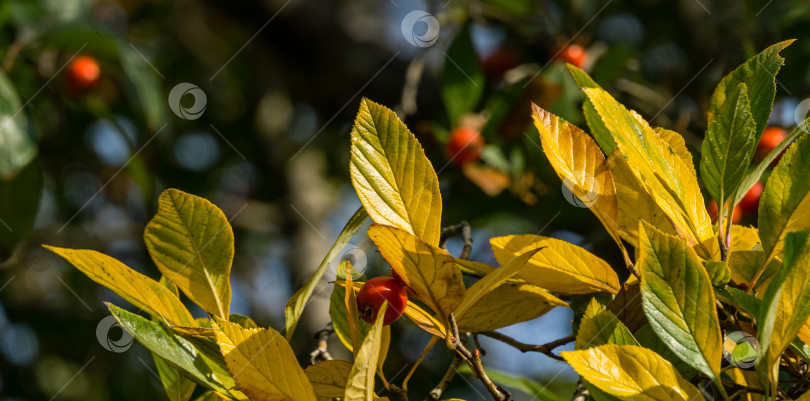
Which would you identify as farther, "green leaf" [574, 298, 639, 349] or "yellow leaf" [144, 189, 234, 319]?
"yellow leaf" [144, 189, 234, 319]

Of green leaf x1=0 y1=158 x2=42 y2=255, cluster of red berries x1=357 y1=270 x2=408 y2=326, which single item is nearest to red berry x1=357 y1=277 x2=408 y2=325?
cluster of red berries x1=357 y1=270 x2=408 y2=326

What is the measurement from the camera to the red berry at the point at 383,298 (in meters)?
0.59

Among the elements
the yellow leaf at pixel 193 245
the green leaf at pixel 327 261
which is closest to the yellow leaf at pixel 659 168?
the green leaf at pixel 327 261

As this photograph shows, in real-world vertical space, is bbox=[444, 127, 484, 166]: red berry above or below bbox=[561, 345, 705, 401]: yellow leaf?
above

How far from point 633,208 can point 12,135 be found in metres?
1.39

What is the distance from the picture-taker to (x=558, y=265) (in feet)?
2.01

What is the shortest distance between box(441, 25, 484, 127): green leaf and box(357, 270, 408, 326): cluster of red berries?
120 centimetres

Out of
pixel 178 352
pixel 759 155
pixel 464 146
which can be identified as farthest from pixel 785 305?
pixel 464 146

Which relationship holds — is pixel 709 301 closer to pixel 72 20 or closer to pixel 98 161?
pixel 72 20

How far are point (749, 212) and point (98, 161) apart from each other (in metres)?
2.26

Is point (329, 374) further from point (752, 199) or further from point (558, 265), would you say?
point (752, 199)

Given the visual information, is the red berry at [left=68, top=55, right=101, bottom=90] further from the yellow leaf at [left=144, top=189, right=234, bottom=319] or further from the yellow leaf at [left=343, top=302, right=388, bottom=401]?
the yellow leaf at [left=343, top=302, right=388, bottom=401]

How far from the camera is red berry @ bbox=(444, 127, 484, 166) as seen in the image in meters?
1.68

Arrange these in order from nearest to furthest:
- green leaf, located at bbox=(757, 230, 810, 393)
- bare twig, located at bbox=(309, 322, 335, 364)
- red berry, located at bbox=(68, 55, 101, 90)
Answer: green leaf, located at bbox=(757, 230, 810, 393), bare twig, located at bbox=(309, 322, 335, 364), red berry, located at bbox=(68, 55, 101, 90)
